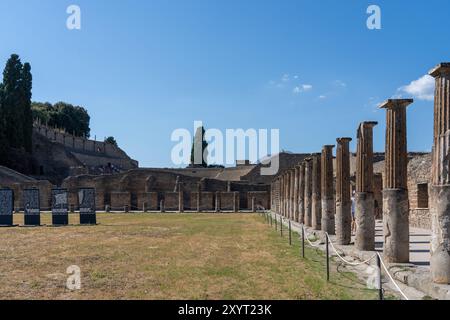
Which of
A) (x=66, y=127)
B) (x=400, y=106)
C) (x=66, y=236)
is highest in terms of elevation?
(x=66, y=127)

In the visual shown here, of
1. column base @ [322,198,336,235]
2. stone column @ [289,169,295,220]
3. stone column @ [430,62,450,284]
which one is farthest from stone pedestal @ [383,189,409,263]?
stone column @ [289,169,295,220]

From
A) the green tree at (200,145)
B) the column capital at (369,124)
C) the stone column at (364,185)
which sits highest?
the green tree at (200,145)

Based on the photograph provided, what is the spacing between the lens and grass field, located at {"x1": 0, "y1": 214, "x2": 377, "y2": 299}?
797 cm

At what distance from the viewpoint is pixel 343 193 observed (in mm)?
13844

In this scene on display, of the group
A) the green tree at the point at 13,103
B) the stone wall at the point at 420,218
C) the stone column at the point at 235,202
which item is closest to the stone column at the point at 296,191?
the stone wall at the point at 420,218

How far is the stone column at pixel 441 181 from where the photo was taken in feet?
24.1

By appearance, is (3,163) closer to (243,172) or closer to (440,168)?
(243,172)

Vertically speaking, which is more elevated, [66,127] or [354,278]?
[66,127]

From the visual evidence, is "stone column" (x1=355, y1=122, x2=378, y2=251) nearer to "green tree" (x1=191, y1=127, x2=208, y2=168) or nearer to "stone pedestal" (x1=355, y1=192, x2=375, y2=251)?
"stone pedestal" (x1=355, y1=192, x2=375, y2=251)

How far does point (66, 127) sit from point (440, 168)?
3524 inches

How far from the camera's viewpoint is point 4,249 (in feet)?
49.0

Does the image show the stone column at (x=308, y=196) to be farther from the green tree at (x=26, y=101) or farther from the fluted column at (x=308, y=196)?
the green tree at (x=26, y=101)

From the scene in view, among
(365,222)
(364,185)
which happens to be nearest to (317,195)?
(364,185)
